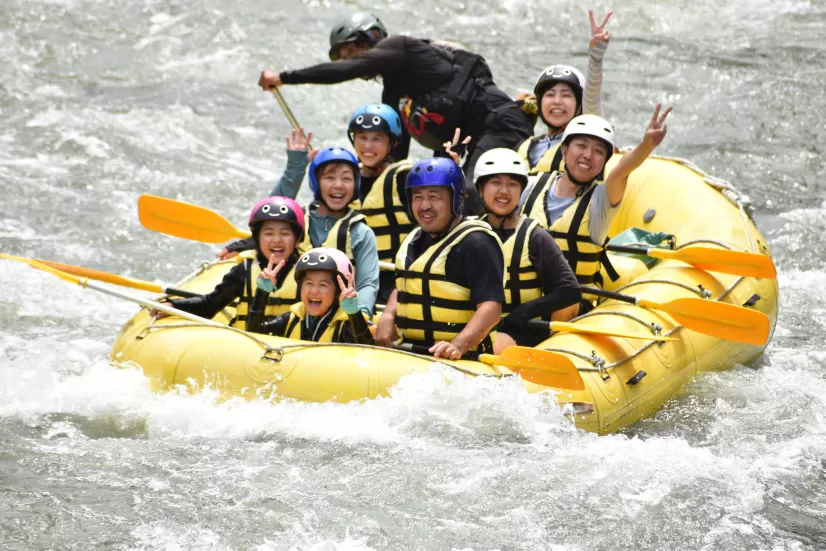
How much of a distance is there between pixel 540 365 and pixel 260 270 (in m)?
1.46

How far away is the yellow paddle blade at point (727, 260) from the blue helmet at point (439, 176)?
1.63 meters

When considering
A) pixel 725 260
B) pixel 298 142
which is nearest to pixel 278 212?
pixel 298 142

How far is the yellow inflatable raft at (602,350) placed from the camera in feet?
17.3

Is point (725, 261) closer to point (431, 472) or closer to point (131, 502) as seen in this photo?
point (431, 472)

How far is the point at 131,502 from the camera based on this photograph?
196 inches

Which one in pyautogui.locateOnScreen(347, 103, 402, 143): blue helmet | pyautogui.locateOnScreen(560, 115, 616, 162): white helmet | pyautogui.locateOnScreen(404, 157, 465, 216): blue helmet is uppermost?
pyautogui.locateOnScreen(560, 115, 616, 162): white helmet

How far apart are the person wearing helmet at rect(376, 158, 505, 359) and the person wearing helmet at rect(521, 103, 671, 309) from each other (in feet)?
2.67

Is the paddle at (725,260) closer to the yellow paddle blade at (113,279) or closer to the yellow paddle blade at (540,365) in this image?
the yellow paddle blade at (540,365)

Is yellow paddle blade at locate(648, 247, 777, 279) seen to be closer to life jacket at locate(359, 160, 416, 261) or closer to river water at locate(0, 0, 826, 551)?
river water at locate(0, 0, 826, 551)

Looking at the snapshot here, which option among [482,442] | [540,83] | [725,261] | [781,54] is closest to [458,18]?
[781,54]

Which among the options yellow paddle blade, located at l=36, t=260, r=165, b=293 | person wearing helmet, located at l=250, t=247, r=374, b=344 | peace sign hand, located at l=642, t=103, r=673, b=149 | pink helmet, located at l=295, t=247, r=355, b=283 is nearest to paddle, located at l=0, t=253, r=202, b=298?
yellow paddle blade, located at l=36, t=260, r=165, b=293

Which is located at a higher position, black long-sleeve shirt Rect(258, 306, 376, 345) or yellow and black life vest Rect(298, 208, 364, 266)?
yellow and black life vest Rect(298, 208, 364, 266)

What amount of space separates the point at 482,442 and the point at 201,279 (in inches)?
84.8

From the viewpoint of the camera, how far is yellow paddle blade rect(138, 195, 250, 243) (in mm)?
6738
